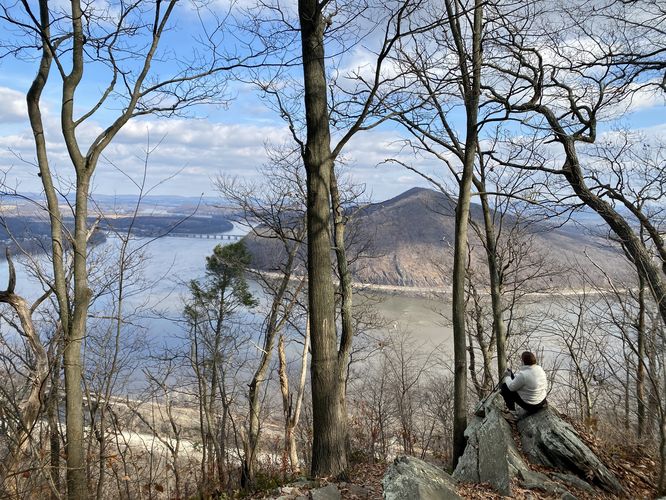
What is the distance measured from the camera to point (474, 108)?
24.7 ft

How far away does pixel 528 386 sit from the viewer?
20.7 feet

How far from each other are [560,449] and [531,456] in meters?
0.36

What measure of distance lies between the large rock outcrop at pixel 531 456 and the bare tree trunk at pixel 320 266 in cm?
161

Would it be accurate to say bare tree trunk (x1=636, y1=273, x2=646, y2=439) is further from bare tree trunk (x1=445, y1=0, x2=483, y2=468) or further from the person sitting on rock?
bare tree trunk (x1=445, y1=0, x2=483, y2=468)

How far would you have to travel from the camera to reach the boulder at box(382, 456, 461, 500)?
4.00 metres

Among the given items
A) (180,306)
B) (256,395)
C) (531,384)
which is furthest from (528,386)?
(180,306)

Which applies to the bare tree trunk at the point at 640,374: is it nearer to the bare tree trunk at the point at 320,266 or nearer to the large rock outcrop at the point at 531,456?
the large rock outcrop at the point at 531,456

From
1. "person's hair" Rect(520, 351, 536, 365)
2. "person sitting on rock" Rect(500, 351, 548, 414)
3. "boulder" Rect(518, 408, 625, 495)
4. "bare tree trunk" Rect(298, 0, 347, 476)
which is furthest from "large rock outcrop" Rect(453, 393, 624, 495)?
"bare tree trunk" Rect(298, 0, 347, 476)

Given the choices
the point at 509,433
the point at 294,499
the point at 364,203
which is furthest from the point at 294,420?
the point at 294,499

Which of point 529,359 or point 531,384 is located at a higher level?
point 529,359

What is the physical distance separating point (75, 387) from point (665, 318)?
7.62m

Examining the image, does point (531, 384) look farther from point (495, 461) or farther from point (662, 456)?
point (662, 456)

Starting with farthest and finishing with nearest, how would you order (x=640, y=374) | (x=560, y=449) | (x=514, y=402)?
1. (x=640, y=374)
2. (x=514, y=402)
3. (x=560, y=449)

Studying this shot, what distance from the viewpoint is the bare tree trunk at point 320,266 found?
538cm
